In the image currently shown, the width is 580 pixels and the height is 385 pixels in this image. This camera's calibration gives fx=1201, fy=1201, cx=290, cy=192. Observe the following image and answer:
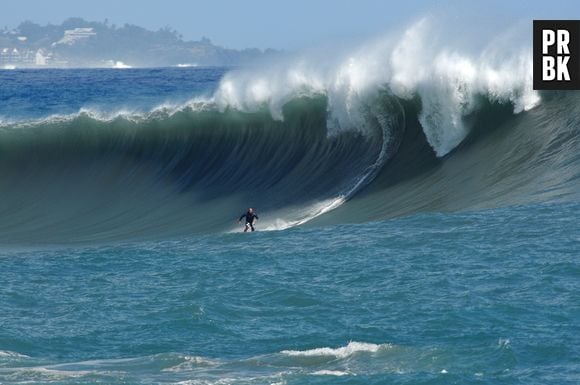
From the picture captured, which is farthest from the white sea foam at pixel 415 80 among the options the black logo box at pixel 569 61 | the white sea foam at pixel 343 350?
the white sea foam at pixel 343 350

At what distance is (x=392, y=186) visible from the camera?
21.2m

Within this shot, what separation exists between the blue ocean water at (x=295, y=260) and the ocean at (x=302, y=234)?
0.04m

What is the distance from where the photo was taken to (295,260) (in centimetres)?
1542

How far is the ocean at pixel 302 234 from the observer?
11141 millimetres

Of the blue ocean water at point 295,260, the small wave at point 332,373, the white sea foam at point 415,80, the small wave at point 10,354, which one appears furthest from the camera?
the white sea foam at point 415,80

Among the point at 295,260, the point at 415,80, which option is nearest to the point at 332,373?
the point at 295,260

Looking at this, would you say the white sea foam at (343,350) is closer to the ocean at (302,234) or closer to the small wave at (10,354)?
the ocean at (302,234)

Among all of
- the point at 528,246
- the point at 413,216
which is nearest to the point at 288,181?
the point at 413,216

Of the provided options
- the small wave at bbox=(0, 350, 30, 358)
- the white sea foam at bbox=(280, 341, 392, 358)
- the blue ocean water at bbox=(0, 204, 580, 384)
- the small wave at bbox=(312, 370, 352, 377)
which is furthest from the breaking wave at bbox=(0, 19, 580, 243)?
the small wave at bbox=(0, 350, 30, 358)

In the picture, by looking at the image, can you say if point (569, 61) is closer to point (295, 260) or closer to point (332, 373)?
point (295, 260)

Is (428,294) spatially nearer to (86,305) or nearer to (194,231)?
(86,305)

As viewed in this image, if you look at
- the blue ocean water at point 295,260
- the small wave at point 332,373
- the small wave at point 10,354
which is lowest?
the small wave at point 332,373

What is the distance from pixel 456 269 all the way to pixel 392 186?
7.36 m

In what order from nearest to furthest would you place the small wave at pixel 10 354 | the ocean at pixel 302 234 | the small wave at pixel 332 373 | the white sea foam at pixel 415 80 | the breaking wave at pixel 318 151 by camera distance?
the small wave at pixel 332 373, the ocean at pixel 302 234, the small wave at pixel 10 354, the breaking wave at pixel 318 151, the white sea foam at pixel 415 80
